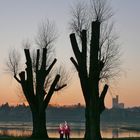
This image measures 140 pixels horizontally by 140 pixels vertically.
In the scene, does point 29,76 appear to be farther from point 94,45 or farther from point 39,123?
point 94,45

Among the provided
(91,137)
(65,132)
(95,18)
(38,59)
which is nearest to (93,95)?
(91,137)

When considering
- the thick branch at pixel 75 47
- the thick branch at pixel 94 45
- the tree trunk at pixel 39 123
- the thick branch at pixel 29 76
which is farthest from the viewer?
the tree trunk at pixel 39 123

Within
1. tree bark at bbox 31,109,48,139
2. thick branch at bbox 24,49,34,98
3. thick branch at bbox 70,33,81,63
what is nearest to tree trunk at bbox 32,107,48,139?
tree bark at bbox 31,109,48,139

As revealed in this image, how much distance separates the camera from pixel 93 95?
107 feet

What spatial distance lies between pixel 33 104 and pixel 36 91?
1314mm

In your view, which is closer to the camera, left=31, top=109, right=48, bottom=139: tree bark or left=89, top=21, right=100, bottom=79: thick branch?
left=89, top=21, right=100, bottom=79: thick branch

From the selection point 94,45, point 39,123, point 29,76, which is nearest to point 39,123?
point 39,123

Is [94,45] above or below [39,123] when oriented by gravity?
above

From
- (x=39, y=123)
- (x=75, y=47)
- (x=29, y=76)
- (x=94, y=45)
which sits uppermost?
(x=75, y=47)

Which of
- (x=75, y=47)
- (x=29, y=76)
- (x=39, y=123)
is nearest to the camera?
(x=75, y=47)

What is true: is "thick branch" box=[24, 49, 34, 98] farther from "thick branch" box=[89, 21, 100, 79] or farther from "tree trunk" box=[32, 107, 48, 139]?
"thick branch" box=[89, 21, 100, 79]

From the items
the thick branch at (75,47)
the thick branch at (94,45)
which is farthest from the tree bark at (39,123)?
the thick branch at (94,45)

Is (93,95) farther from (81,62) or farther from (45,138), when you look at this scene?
(45,138)

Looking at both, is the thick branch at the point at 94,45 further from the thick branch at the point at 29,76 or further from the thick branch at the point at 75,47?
the thick branch at the point at 29,76
